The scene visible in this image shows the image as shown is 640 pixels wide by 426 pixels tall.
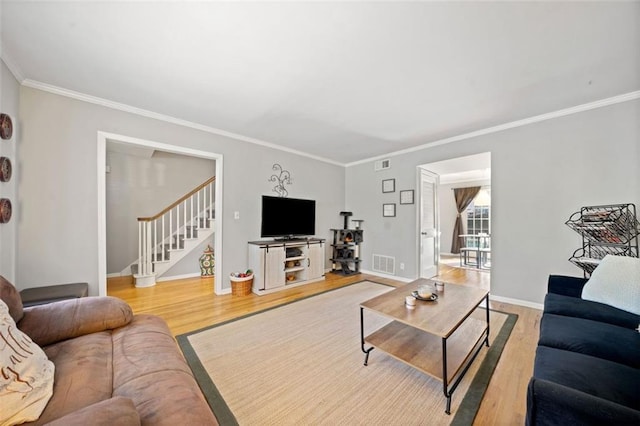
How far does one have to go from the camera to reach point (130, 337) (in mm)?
1392

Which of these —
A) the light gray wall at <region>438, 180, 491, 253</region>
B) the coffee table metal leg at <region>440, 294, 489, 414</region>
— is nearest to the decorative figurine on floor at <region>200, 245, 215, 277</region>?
the coffee table metal leg at <region>440, 294, 489, 414</region>

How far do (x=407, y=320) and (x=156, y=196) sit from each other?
5194mm

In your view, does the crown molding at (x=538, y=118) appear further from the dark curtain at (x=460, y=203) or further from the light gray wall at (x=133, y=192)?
the light gray wall at (x=133, y=192)

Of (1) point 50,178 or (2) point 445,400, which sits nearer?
(2) point 445,400

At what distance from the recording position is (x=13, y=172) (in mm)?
2174

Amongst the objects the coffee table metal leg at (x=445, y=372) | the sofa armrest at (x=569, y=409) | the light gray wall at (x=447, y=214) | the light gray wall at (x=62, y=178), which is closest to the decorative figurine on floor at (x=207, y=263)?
the light gray wall at (x=62, y=178)

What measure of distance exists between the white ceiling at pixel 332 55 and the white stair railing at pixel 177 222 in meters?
2.07

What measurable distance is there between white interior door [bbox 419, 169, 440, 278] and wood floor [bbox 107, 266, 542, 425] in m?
0.46

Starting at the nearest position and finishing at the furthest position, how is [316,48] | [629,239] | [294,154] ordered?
1. [316,48]
2. [629,239]
3. [294,154]

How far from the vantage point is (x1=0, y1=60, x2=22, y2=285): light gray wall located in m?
1.99

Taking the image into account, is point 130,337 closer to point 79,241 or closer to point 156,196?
point 79,241

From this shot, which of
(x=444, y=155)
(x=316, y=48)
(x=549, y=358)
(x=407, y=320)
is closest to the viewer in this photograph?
(x=549, y=358)

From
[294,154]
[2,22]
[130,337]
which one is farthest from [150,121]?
[130,337]

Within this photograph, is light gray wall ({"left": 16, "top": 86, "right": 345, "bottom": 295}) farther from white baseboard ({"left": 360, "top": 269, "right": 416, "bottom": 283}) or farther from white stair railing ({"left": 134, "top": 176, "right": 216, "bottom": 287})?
white baseboard ({"left": 360, "top": 269, "right": 416, "bottom": 283})
